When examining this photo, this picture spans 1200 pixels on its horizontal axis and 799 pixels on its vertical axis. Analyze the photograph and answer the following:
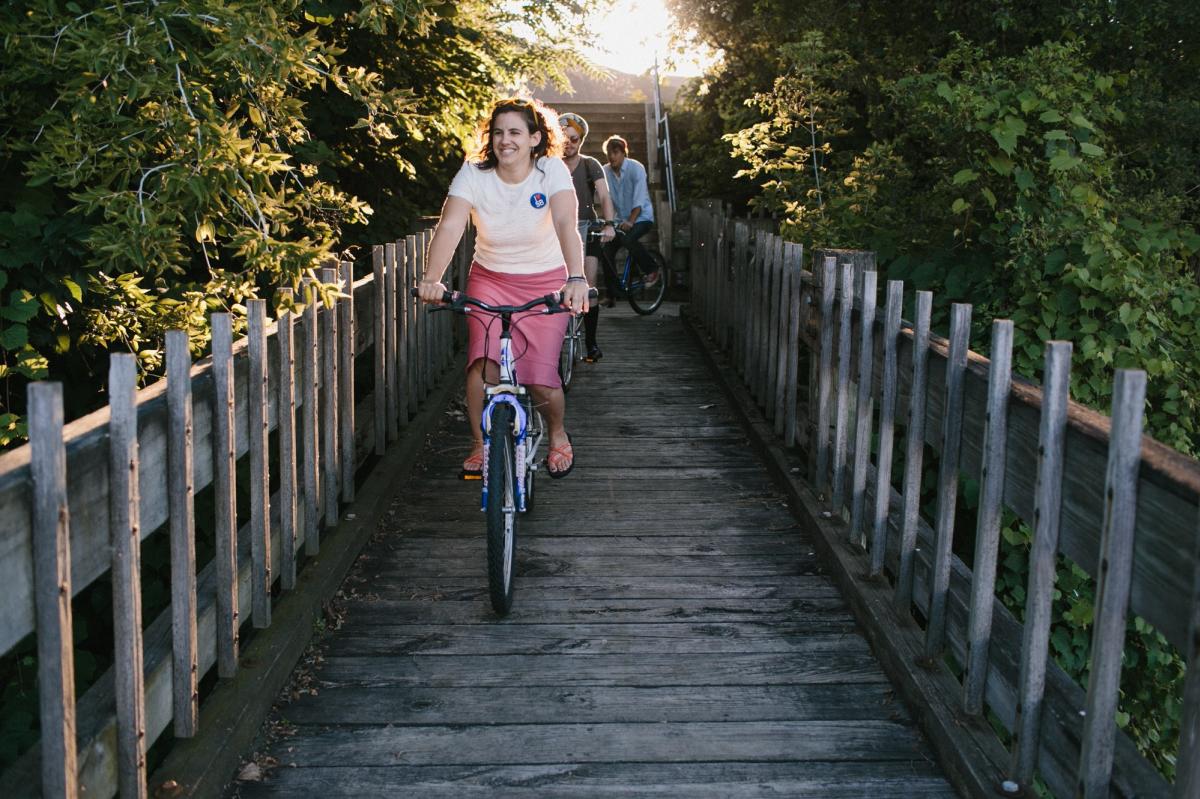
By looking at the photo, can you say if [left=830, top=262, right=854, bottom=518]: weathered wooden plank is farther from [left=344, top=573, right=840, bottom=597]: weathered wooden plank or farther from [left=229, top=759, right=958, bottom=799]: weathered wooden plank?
[left=229, top=759, right=958, bottom=799]: weathered wooden plank

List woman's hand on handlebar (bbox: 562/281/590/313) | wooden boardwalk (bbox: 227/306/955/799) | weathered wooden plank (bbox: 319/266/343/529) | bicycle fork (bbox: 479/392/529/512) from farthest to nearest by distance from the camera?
weathered wooden plank (bbox: 319/266/343/529)
woman's hand on handlebar (bbox: 562/281/590/313)
bicycle fork (bbox: 479/392/529/512)
wooden boardwalk (bbox: 227/306/955/799)

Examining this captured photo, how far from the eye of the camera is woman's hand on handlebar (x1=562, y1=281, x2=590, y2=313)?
17.5ft

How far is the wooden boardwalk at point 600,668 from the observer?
390 centimetres

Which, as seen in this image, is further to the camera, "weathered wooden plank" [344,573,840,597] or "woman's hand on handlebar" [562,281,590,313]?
"weathered wooden plank" [344,573,840,597]

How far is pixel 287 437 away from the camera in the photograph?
4.88 meters

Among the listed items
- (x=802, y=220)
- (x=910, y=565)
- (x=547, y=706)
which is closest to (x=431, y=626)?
(x=547, y=706)

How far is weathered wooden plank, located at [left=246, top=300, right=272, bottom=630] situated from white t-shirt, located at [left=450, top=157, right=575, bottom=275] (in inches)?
63.4

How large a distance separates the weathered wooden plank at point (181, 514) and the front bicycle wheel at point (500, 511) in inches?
58.6

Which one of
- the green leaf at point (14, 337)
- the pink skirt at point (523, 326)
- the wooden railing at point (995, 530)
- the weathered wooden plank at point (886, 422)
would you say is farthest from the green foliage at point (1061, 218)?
the green leaf at point (14, 337)

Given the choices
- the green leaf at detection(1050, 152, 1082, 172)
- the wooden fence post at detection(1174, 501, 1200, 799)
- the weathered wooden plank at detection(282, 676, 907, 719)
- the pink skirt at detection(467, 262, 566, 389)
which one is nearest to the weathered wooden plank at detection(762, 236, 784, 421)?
the green leaf at detection(1050, 152, 1082, 172)

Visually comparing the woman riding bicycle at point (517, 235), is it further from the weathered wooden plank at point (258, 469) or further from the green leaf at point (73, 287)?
the green leaf at point (73, 287)

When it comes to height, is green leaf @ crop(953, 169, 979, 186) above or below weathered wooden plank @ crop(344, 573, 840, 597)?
above

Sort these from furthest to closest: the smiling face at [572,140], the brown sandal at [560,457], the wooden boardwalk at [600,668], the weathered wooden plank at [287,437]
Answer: the smiling face at [572,140], the brown sandal at [560,457], the weathered wooden plank at [287,437], the wooden boardwalk at [600,668]

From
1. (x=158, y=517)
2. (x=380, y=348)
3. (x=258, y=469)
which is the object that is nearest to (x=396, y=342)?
(x=380, y=348)
